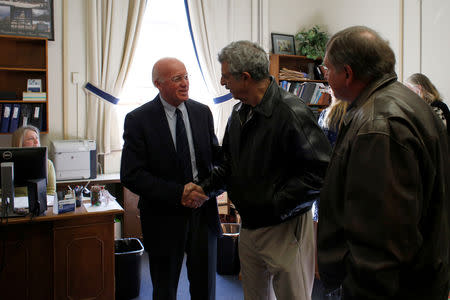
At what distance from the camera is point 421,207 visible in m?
0.98

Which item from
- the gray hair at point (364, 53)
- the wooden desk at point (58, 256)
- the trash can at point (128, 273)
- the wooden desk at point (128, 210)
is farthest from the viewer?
the wooden desk at point (128, 210)

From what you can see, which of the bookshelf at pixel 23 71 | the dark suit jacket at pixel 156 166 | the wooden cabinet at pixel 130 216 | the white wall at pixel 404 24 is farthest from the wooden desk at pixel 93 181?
the white wall at pixel 404 24

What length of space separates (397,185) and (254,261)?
1021mm

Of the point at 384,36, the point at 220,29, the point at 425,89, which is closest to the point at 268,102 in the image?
the point at 425,89

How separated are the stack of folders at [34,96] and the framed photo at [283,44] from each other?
10.3 ft

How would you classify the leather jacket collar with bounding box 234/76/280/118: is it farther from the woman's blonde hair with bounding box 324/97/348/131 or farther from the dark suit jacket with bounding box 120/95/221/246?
the woman's blonde hair with bounding box 324/97/348/131

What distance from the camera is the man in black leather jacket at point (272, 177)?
163 centimetres

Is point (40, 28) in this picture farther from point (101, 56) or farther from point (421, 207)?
point (421, 207)

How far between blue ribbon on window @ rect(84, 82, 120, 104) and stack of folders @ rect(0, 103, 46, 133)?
0.56m

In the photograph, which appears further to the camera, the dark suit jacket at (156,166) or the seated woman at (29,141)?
the seated woman at (29,141)

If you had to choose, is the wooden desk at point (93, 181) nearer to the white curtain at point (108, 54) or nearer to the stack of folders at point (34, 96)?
the white curtain at point (108, 54)

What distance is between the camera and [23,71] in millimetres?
4184

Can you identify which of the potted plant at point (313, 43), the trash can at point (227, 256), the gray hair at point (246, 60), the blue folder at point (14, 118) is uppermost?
the potted plant at point (313, 43)

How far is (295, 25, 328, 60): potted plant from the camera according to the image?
5.35 metres
